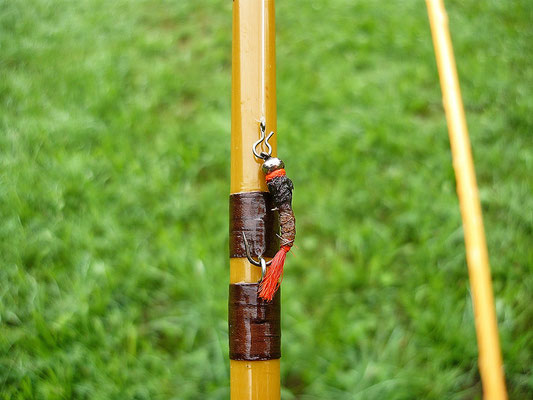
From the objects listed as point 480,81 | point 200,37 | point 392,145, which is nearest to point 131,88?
point 200,37

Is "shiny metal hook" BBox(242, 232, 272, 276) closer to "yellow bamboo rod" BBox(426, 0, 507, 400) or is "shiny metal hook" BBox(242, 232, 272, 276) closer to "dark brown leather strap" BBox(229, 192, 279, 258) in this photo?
"dark brown leather strap" BBox(229, 192, 279, 258)

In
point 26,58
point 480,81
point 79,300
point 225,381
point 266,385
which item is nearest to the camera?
point 266,385

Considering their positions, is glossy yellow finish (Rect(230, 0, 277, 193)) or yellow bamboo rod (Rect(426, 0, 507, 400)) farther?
glossy yellow finish (Rect(230, 0, 277, 193))

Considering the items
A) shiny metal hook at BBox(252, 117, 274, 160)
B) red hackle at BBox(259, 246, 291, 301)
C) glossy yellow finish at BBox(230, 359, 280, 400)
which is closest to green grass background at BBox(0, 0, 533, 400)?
glossy yellow finish at BBox(230, 359, 280, 400)

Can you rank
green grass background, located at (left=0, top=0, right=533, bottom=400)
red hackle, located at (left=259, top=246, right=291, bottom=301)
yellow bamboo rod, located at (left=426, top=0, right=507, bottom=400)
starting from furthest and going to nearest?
green grass background, located at (left=0, top=0, right=533, bottom=400), red hackle, located at (left=259, top=246, right=291, bottom=301), yellow bamboo rod, located at (left=426, top=0, right=507, bottom=400)

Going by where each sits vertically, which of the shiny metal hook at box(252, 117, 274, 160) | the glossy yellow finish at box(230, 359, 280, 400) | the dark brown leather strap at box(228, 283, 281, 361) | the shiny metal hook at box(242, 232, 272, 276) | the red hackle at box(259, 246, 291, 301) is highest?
the shiny metal hook at box(252, 117, 274, 160)

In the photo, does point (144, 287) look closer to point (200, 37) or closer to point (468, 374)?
point (468, 374)

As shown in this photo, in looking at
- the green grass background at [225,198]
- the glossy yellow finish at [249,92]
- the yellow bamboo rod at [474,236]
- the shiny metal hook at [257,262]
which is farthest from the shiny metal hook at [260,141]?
the green grass background at [225,198]
